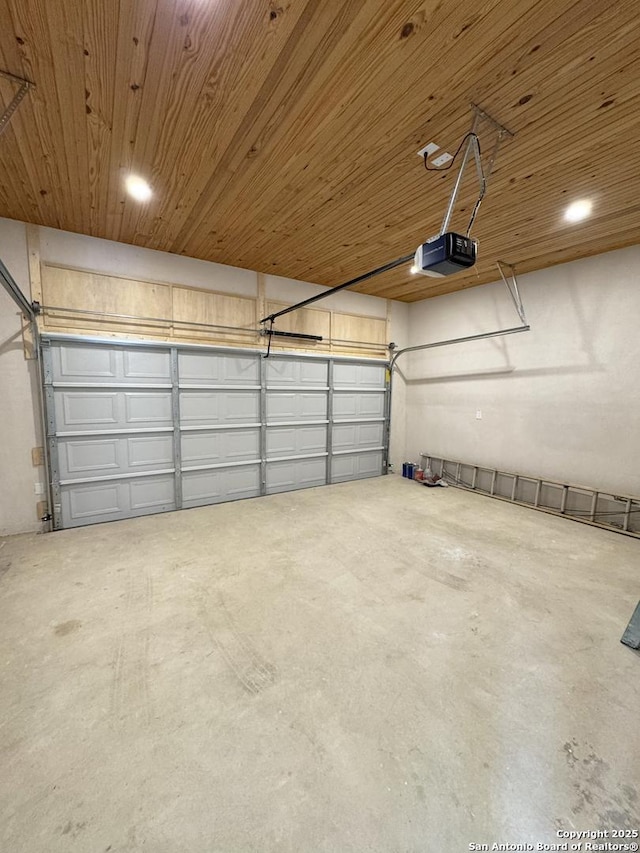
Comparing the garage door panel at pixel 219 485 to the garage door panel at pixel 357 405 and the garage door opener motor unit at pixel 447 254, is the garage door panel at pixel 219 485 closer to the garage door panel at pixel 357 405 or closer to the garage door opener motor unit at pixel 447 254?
the garage door panel at pixel 357 405

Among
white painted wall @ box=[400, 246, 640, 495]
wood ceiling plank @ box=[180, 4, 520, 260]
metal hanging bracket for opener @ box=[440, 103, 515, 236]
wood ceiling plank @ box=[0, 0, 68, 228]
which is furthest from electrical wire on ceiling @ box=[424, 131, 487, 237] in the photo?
white painted wall @ box=[400, 246, 640, 495]

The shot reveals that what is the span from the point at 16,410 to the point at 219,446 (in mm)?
2107

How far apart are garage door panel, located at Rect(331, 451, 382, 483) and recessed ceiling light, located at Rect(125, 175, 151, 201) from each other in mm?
4082

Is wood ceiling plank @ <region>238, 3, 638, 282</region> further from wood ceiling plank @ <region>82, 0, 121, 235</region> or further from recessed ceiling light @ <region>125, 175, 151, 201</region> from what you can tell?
wood ceiling plank @ <region>82, 0, 121, 235</region>

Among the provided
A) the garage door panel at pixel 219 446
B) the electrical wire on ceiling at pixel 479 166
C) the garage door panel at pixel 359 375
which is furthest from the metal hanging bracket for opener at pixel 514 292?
the garage door panel at pixel 219 446

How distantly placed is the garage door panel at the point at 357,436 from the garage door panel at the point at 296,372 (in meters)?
0.85

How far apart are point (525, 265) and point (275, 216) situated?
3279 millimetres

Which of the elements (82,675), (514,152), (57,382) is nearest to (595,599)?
(514,152)

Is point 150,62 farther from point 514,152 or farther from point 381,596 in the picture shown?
point 381,596

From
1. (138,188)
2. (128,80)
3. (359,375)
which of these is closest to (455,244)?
(128,80)

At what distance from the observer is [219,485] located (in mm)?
4555

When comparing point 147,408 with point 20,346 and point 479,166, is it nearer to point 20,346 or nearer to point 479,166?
point 20,346

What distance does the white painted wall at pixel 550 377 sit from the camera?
379 cm

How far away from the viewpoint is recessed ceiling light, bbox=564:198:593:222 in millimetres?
2850
